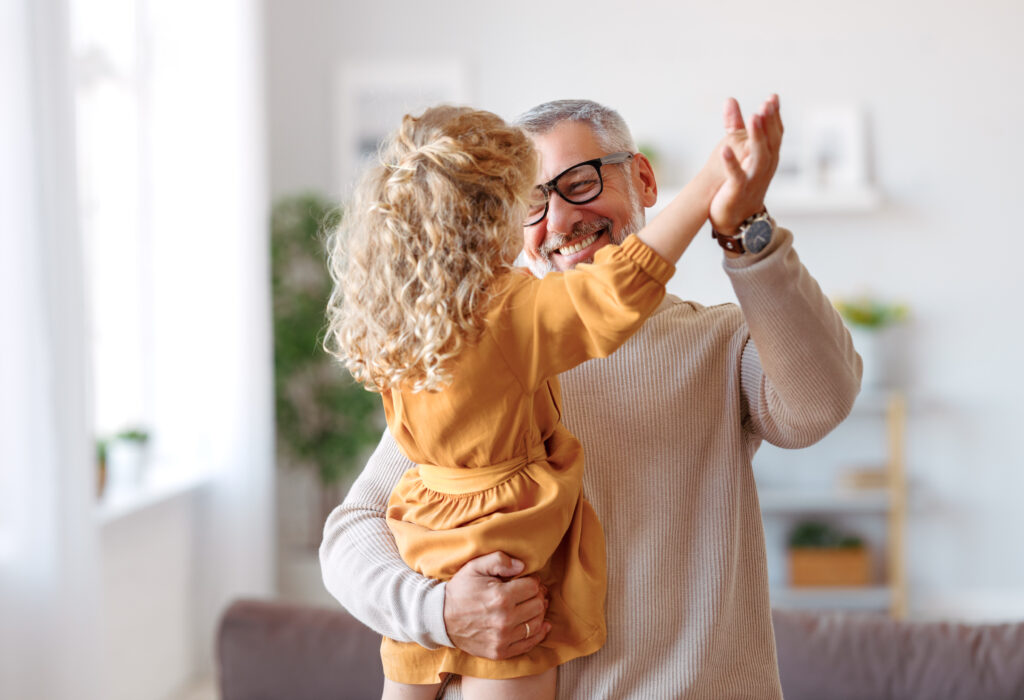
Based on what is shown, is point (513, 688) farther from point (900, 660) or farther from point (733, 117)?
point (900, 660)

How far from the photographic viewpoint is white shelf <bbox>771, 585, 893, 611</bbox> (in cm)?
493

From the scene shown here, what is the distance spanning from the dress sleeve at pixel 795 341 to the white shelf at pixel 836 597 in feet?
13.4

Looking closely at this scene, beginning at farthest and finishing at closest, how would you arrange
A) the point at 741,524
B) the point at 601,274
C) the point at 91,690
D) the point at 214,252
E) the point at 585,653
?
1. the point at 214,252
2. the point at 91,690
3. the point at 741,524
4. the point at 585,653
5. the point at 601,274

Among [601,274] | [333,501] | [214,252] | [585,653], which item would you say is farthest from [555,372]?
[333,501]

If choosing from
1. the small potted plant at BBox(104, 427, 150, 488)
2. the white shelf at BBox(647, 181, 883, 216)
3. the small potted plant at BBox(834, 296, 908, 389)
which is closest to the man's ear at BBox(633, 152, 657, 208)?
the small potted plant at BBox(104, 427, 150, 488)

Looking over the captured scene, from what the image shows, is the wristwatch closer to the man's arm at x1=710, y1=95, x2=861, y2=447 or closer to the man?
the man's arm at x1=710, y1=95, x2=861, y2=447

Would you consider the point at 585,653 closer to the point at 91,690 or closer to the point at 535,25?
the point at 91,690

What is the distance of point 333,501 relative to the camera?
17.0 ft

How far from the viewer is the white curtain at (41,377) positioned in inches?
103

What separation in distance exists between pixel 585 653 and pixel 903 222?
4.62 metres

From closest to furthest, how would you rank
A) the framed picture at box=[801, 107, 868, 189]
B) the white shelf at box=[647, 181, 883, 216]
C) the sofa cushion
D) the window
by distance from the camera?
the sofa cushion → the window → the white shelf at box=[647, 181, 883, 216] → the framed picture at box=[801, 107, 868, 189]

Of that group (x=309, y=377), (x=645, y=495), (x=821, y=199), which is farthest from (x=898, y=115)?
(x=645, y=495)

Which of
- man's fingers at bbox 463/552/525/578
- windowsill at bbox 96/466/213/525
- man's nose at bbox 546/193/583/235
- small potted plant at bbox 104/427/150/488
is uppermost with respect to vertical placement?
man's nose at bbox 546/193/583/235

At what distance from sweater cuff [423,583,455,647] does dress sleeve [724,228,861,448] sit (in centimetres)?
44
